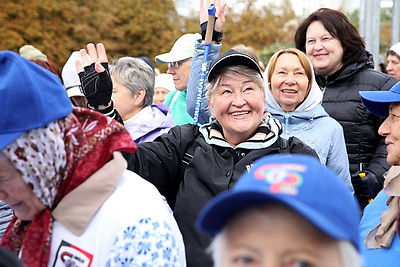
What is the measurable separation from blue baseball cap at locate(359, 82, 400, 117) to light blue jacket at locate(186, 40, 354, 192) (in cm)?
68

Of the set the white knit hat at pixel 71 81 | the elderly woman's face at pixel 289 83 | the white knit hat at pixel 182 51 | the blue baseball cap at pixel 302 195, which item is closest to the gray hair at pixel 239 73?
the elderly woman's face at pixel 289 83

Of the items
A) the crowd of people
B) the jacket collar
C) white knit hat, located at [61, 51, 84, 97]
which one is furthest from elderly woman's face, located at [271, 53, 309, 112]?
the jacket collar

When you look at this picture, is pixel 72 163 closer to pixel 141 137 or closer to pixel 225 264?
pixel 225 264

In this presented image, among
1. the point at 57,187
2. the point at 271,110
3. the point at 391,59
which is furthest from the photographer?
the point at 391,59

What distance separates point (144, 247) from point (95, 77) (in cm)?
169

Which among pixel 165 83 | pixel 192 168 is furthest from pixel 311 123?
pixel 165 83

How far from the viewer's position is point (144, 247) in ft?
7.51

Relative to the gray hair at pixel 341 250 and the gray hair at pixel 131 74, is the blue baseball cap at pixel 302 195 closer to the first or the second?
the gray hair at pixel 341 250

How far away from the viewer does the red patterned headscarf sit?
230cm

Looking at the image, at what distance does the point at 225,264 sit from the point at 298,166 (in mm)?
316

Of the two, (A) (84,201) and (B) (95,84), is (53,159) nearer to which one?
(A) (84,201)

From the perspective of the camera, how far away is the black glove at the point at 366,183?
16.4 feet

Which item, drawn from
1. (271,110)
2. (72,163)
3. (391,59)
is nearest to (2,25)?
(391,59)

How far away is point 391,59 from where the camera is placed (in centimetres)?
739
